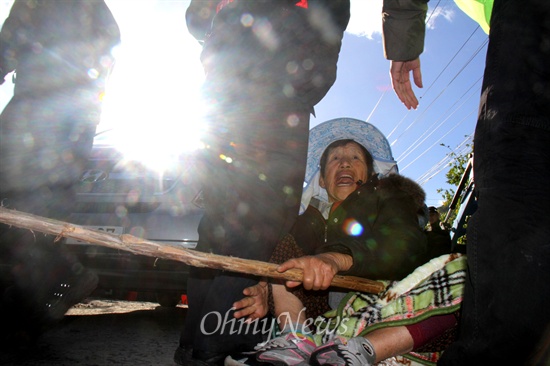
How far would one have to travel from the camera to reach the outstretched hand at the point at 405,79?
208cm

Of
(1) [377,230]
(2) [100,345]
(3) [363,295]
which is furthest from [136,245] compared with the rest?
(2) [100,345]

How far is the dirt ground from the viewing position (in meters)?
1.93

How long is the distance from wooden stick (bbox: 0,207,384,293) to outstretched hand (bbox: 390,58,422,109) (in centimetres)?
126

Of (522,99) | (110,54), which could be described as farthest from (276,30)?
(110,54)

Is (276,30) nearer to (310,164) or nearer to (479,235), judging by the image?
(479,235)

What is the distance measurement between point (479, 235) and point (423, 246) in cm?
95

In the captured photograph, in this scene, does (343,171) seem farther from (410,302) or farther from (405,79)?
(410,302)

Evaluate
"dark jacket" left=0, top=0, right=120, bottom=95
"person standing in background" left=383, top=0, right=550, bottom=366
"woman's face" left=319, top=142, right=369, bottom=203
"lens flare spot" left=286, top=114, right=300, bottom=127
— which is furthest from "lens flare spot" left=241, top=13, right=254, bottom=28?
"woman's face" left=319, top=142, right=369, bottom=203

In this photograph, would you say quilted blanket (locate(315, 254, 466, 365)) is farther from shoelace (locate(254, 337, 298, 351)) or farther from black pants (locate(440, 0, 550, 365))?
black pants (locate(440, 0, 550, 365))

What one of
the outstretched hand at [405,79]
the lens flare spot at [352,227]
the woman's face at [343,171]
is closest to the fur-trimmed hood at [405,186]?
the lens flare spot at [352,227]

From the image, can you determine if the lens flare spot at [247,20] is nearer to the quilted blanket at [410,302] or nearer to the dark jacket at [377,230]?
the dark jacket at [377,230]

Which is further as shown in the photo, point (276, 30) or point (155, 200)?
point (155, 200)

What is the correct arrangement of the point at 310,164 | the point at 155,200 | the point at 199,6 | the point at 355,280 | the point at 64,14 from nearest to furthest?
the point at 355,280
the point at 199,6
the point at 64,14
the point at 155,200
the point at 310,164

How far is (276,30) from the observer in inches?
58.1
